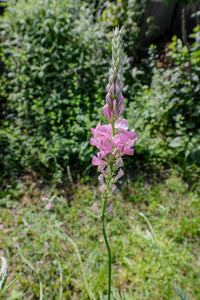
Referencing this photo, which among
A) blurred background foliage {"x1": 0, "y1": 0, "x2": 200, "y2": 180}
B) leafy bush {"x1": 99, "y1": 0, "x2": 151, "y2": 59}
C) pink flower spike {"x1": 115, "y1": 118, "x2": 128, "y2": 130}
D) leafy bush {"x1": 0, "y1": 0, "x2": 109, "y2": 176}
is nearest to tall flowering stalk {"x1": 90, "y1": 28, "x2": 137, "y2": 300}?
pink flower spike {"x1": 115, "y1": 118, "x2": 128, "y2": 130}

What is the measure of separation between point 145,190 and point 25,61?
107 inches

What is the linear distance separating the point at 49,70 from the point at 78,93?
86cm

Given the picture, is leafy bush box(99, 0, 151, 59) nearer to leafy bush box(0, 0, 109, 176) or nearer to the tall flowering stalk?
leafy bush box(0, 0, 109, 176)

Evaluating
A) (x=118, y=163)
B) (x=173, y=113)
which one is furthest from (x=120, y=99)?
(x=173, y=113)

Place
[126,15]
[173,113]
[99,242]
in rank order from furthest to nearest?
[126,15]
[173,113]
[99,242]

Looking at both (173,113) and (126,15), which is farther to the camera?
(126,15)

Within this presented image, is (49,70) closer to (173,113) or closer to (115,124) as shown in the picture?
(173,113)

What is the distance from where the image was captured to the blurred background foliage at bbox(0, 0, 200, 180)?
261 centimetres

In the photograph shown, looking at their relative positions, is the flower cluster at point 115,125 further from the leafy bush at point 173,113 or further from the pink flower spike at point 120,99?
the leafy bush at point 173,113

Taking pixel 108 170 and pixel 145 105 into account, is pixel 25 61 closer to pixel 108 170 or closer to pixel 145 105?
pixel 145 105

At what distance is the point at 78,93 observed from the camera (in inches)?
125

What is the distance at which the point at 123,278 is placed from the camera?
1806mm

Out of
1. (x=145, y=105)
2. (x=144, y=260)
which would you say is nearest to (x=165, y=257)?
(x=144, y=260)

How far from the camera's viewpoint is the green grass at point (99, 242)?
1714 mm
